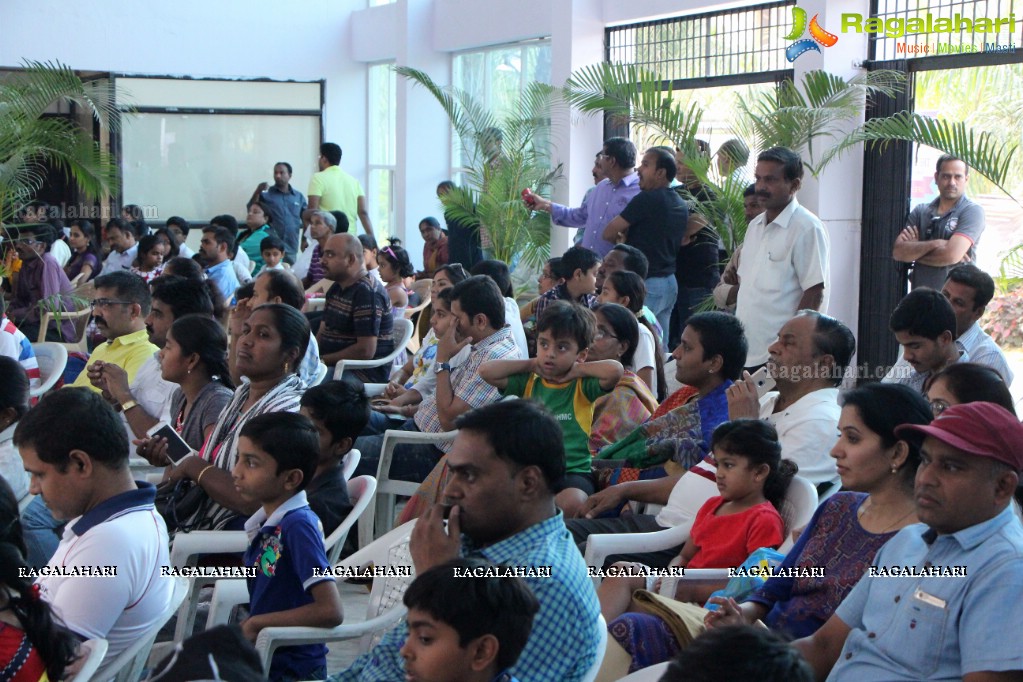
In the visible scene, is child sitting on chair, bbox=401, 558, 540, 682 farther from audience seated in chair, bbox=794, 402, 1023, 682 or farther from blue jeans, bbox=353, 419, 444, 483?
blue jeans, bbox=353, 419, 444, 483

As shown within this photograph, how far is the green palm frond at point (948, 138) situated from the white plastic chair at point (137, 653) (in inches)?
158

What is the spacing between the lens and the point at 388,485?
4461mm

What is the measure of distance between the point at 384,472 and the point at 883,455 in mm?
2304

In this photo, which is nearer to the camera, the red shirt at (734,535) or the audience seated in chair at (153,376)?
the red shirt at (734,535)

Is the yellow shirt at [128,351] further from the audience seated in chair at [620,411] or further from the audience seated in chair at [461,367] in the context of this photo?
the audience seated in chair at [620,411]

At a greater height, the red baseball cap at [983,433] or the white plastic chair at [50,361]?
the red baseball cap at [983,433]

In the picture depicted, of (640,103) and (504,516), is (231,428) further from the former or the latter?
(640,103)

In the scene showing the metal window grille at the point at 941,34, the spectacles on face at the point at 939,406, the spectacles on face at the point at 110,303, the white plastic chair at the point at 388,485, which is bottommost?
the white plastic chair at the point at 388,485

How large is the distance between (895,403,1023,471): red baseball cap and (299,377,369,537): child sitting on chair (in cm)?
162

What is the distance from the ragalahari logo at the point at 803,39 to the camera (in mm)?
6762

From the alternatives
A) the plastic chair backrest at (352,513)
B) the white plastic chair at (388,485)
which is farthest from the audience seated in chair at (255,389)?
the white plastic chair at (388,485)

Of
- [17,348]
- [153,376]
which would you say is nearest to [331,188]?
[17,348]

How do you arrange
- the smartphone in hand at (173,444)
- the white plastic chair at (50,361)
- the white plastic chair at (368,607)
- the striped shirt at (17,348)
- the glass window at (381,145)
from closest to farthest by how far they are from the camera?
the white plastic chair at (368,607), the smartphone in hand at (173,444), the striped shirt at (17,348), the white plastic chair at (50,361), the glass window at (381,145)

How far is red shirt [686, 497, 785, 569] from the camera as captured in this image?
2.96 m
